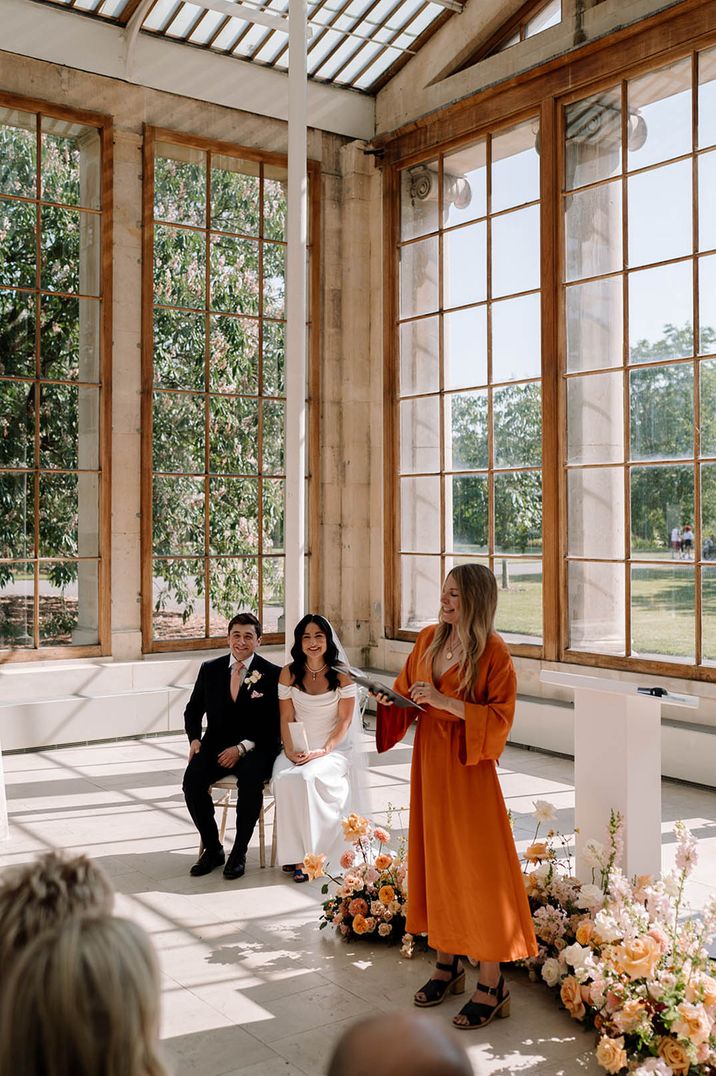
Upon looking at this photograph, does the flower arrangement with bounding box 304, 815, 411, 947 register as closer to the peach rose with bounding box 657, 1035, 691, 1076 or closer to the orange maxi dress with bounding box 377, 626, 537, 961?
the orange maxi dress with bounding box 377, 626, 537, 961

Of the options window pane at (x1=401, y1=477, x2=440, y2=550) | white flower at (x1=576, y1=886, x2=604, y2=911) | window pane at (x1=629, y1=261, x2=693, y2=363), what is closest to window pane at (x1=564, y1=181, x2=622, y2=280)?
window pane at (x1=629, y1=261, x2=693, y2=363)

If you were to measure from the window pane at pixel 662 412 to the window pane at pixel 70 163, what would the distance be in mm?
4533

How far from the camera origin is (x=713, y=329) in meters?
6.64

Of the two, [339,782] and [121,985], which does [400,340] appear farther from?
[121,985]

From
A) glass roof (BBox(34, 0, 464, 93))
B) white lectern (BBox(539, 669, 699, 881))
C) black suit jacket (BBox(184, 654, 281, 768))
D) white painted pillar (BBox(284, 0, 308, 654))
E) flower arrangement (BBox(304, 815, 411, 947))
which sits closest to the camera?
white lectern (BBox(539, 669, 699, 881))

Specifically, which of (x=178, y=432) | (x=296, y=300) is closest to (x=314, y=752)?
(x=296, y=300)

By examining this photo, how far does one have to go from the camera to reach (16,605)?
7.91 m

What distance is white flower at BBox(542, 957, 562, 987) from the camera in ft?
11.4

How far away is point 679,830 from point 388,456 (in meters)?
6.48

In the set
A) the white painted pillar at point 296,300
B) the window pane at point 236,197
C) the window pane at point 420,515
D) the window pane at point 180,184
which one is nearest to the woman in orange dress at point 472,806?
the white painted pillar at point 296,300

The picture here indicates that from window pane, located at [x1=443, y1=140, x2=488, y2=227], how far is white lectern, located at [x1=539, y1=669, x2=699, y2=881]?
5.67 m

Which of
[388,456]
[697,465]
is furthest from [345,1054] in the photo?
[388,456]

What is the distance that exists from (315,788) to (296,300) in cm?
289

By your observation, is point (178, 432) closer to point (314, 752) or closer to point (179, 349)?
point (179, 349)
